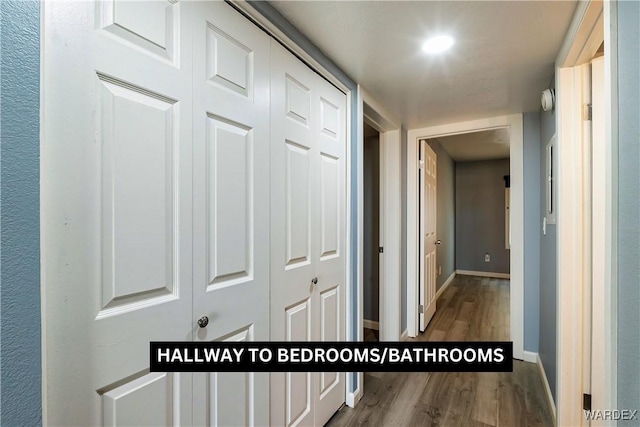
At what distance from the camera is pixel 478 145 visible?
438 cm

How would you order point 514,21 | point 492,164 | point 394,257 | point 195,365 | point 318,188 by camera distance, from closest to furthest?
point 195,365 < point 514,21 < point 318,188 < point 394,257 < point 492,164

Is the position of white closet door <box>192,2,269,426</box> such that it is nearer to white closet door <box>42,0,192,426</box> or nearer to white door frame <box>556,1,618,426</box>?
white closet door <box>42,0,192,426</box>

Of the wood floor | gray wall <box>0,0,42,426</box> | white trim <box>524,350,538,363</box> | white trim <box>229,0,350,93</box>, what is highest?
white trim <box>229,0,350,93</box>

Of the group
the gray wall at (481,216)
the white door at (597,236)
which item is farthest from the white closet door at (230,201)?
the gray wall at (481,216)

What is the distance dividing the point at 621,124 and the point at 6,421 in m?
1.57

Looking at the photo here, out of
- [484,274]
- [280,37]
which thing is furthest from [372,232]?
[484,274]

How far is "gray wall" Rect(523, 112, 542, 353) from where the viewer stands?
247 centimetres

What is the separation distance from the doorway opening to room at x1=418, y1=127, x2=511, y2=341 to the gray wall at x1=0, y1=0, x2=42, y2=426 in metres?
2.91

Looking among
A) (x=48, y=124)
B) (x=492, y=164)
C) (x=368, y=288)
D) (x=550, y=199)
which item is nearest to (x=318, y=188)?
(x=48, y=124)

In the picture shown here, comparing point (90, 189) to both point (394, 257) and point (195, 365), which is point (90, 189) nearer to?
point (195, 365)

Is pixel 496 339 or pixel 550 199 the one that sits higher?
pixel 550 199

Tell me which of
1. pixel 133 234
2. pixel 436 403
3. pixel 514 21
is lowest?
pixel 436 403

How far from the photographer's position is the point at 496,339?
2889mm

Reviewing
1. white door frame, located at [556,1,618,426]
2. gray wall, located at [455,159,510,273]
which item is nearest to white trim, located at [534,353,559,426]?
white door frame, located at [556,1,618,426]
